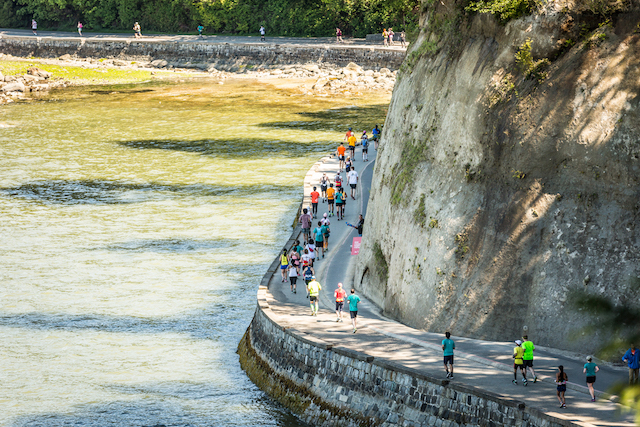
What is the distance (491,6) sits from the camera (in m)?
20.7

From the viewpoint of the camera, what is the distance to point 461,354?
18.7 m

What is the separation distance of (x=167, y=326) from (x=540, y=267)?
→ 13.8m

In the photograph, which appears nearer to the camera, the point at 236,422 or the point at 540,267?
the point at 540,267

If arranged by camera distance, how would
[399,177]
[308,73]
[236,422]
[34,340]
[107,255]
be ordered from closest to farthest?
[236,422], [399,177], [34,340], [107,255], [308,73]

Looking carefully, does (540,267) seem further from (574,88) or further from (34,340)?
(34,340)

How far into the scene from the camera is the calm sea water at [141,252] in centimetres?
2236

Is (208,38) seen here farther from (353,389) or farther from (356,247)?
(353,389)

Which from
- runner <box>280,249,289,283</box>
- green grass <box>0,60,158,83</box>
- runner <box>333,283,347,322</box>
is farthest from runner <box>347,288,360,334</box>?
green grass <box>0,60,158,83</box>

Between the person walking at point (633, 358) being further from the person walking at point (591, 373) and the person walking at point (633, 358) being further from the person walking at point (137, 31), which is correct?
the person walking at point (137, 31)

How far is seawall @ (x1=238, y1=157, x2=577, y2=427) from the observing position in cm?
1612

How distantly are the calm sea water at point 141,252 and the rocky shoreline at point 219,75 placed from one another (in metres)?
11.7

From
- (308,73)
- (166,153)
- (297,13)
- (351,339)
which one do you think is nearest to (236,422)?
(351,339)

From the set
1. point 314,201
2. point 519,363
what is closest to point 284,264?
point 314,201

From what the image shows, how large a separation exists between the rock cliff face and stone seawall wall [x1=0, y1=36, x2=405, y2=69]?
6394cm
